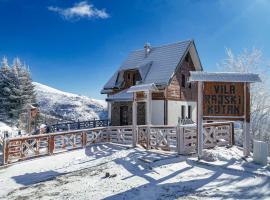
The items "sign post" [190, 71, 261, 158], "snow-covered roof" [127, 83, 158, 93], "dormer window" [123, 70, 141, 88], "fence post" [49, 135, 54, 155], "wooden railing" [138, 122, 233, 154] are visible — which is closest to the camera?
"sign post" [190, 71, 261, 158]

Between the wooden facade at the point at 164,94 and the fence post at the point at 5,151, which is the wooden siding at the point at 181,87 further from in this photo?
the fence post at the point at 5,151

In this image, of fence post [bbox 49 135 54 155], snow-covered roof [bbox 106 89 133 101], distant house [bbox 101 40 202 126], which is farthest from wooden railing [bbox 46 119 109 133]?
fence post [bbox 49 135 54 155]

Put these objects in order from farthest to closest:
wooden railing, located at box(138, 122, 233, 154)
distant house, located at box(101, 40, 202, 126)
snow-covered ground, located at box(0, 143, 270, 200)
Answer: distant house, located at box(101, 40, 202, 126) < wooden railing, located at box(138, 122, 233, 154) < snow-covered ground, located at box(0, 143, 270, 200)

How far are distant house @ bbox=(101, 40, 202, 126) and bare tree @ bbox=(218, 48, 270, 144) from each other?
604 centimetres

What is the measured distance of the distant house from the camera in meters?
20.0

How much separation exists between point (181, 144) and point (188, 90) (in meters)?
12.8

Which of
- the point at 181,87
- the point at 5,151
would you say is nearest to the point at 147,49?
the point at 181,87

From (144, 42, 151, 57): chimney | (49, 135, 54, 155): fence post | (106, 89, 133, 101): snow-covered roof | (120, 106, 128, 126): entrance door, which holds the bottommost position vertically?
(49, 135, 54, 155): fence post

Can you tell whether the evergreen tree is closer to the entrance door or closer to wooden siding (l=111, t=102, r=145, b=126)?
wooden siding (l=111, t=102, r=145, b=126)

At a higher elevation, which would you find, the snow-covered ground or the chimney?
the chimney

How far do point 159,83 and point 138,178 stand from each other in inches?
501

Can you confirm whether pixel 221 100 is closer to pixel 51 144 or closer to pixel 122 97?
pixel 51 144

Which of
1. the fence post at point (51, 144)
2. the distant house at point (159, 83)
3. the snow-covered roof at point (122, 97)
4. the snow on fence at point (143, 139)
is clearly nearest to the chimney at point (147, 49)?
the distant house at point (159, 83)

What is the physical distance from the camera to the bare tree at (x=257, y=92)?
82.4ft
